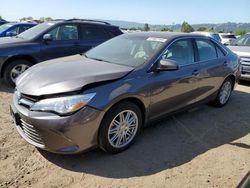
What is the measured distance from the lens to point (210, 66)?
5426mm

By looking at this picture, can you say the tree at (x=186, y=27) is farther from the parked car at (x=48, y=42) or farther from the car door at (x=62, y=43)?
the car door at (x=62, y=43)

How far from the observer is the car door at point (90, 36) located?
26.8 feet

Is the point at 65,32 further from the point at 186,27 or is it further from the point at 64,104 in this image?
the point at 186,27

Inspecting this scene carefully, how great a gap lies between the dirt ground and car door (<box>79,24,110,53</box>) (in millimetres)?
3721

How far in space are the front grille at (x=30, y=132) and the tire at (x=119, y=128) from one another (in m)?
0.72

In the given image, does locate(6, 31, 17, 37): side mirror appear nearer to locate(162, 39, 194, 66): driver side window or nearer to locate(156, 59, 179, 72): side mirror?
locate(162, 39, 194, 66): driver side window

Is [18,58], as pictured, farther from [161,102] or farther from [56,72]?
[161,102]

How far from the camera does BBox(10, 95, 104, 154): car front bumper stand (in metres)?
3.33

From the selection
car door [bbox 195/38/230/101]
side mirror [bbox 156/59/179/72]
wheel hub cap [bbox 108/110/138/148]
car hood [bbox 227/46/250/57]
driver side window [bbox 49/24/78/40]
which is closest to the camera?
wheel hub cap [bbox 108/110/138/148]

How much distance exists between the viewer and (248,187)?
2.06 m

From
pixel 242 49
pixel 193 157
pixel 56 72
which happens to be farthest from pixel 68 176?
pixel 242 49

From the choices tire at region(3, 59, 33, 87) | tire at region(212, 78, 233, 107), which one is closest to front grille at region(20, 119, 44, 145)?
tire at region(3, 59, 33, 87)

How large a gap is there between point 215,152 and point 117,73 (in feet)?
5.73

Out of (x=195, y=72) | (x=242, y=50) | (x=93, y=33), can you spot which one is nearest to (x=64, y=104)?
(x=195, y=72)
